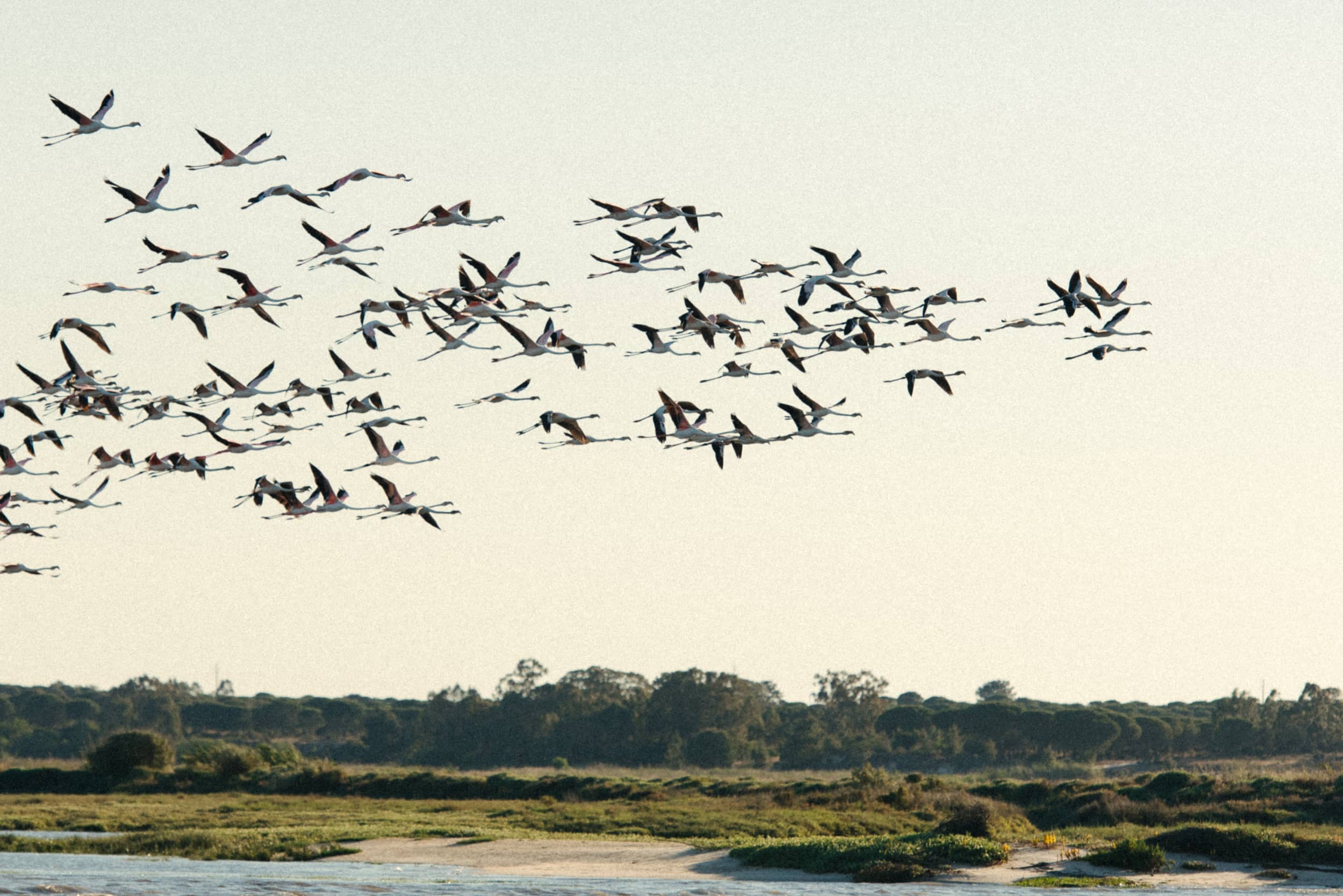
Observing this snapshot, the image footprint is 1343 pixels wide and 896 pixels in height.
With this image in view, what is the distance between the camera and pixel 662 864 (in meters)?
43.9

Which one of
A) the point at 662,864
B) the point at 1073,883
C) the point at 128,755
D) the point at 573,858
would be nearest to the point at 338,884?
the point at 573,858

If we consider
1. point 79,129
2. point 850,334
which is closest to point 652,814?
point 850,334

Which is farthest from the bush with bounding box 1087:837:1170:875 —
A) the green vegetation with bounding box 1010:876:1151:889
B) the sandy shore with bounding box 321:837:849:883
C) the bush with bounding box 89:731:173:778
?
the bush with bounding box 89:731:173:778

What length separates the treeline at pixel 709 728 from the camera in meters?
99.2

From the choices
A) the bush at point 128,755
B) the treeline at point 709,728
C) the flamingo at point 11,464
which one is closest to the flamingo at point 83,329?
the flamingo at point 11,464

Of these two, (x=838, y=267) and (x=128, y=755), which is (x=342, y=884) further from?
(x=128, y=755)

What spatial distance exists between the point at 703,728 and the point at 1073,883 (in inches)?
2841

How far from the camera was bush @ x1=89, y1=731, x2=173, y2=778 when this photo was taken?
242ft

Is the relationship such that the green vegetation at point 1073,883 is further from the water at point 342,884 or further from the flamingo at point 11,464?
the flamingo at point 11,464

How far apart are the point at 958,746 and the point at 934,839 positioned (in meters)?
62.7

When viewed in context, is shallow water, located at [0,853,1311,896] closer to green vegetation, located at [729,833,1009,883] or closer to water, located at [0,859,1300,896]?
water, located at [0,859,1300,896]

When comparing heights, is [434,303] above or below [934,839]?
above

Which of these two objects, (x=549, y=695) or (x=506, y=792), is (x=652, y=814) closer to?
(x=506, y=792)

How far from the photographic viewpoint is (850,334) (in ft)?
118
